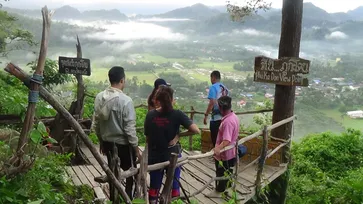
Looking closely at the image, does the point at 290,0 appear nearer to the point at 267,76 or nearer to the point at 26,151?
the point at 267,76

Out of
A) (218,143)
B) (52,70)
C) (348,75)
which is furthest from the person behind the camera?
(348,75)

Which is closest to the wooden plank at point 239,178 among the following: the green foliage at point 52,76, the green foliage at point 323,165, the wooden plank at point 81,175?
the wooden plank at point 81,175

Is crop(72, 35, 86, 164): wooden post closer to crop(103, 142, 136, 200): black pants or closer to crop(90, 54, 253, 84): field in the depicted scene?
crop(103, 142, 136, 200): black pants

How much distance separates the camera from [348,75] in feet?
128

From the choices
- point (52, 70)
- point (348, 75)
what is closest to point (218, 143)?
point (52, 70)

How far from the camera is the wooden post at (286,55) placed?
6062mm

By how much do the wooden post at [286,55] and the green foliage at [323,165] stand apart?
140 centimetres

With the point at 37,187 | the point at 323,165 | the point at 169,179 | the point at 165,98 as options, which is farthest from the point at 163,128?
the point at 323,165

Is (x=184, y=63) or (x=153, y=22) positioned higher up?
(x=153, y=22)

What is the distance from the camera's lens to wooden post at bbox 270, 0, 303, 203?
6.06m

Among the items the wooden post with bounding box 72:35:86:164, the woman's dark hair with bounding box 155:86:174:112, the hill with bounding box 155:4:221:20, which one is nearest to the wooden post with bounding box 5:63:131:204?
the woman's dark hair with bounding box 155:86:174:112

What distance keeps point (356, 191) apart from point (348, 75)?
119 feet

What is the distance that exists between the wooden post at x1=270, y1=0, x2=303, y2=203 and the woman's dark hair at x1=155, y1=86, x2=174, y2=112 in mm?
3031

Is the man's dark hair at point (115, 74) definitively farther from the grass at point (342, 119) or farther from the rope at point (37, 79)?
the grass at point (342, 119)
